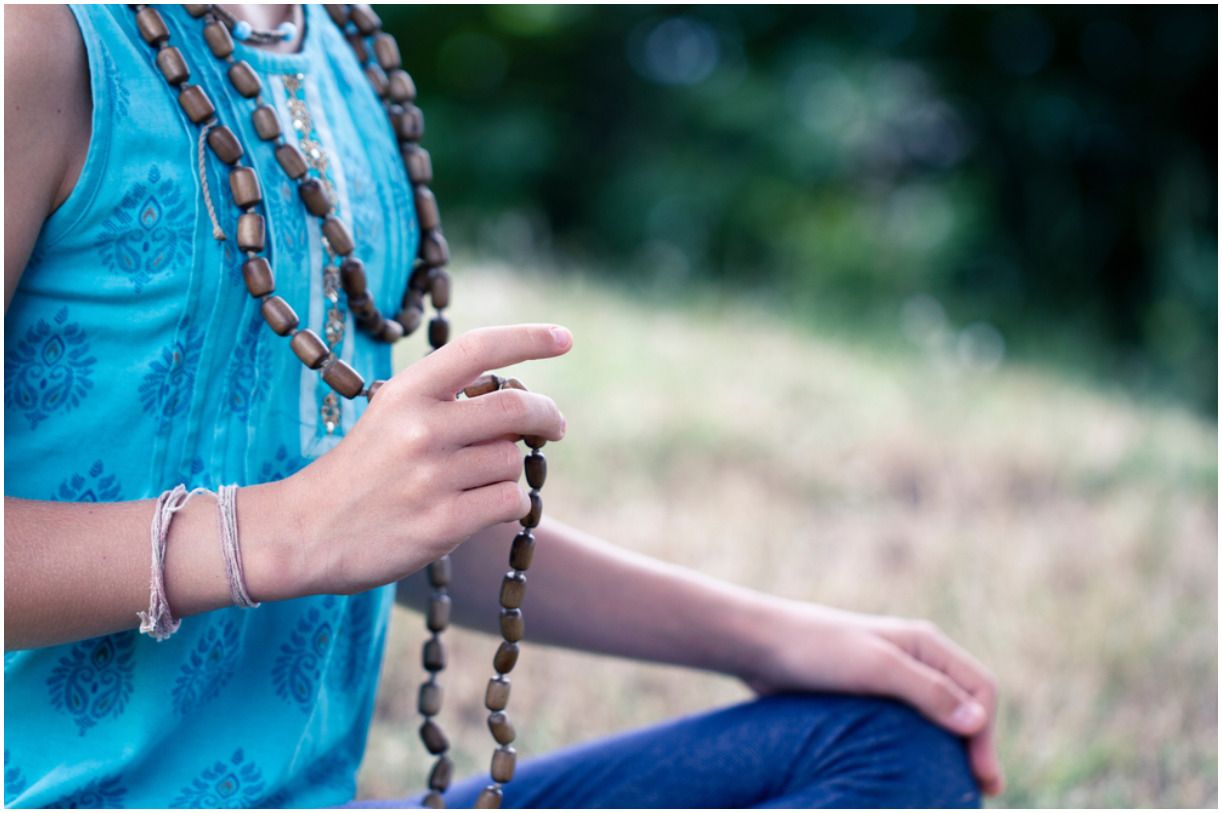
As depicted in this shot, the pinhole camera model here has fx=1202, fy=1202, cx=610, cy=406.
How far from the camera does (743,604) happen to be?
3.99 ft

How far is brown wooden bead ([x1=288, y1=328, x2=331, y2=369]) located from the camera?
0.85 metres

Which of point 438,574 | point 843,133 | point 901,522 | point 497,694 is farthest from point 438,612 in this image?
point 843,133

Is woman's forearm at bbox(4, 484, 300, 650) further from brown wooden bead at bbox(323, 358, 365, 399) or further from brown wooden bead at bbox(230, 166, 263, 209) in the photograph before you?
brown wooden bead at bbox(230, 166, 263, 209)

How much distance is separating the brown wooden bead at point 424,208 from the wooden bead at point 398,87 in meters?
0.09

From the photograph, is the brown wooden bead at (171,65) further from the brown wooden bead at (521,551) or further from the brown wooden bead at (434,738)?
the brown wooden bead at (434,738)

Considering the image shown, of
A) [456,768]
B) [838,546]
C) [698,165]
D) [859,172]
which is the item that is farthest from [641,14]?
[456,768]

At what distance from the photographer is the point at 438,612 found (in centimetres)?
108

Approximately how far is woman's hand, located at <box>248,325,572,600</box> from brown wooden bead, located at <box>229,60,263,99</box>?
0.92 ft

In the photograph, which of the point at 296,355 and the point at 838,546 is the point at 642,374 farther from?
the point at 296,355

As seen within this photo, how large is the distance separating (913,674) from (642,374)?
80.3 inches

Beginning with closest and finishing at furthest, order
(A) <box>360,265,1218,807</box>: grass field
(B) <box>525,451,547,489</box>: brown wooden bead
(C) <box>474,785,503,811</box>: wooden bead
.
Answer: (B) <box>525,451,547,489</box>: brown wooden bead < (C) <box>474,785,503,811</box>: wooden bead < (A) <box>360,265,1218,807</box>: grass field

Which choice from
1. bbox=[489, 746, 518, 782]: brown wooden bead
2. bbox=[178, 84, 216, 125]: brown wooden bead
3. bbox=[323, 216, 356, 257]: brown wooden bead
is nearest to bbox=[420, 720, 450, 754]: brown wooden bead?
bbox=[489, 746, 518, 782]: brown wooden bead

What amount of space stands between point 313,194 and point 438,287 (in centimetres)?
20

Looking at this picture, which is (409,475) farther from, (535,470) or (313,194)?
(313,194)
